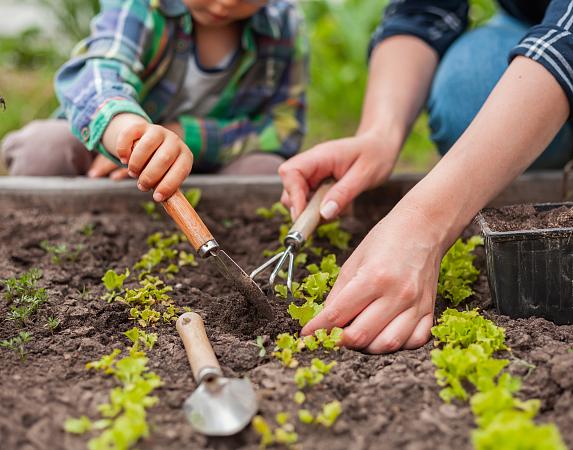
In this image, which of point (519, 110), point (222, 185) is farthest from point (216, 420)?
point (222, 185)

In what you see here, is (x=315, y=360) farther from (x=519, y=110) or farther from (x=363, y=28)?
(x=363, y=28)

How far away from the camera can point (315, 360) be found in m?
1.63

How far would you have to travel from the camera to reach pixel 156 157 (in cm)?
186

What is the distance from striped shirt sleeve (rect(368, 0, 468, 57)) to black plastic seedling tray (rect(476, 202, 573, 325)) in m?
1.28

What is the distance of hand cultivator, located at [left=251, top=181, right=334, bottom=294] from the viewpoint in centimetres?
196

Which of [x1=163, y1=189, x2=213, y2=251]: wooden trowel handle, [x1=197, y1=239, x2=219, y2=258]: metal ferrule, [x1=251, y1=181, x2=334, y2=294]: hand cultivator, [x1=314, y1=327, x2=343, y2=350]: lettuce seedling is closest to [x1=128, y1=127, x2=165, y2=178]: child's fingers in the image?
[x1=163, y1=189, x2=213, y2=251]: wooden trowel handle

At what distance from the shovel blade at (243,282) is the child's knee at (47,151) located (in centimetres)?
158

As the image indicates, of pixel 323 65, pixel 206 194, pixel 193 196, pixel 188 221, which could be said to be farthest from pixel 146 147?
pixel 323 65

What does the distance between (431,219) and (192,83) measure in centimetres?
167

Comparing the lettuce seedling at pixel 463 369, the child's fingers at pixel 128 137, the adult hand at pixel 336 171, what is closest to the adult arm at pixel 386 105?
the adult hand at pixel 336 171

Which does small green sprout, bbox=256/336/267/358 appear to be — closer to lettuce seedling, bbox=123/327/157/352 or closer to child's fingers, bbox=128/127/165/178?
lettuce seedling, bbox=123/327/157/352

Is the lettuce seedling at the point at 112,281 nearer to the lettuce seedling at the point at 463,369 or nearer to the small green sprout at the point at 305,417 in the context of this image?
the small green sprout at the point at 305,417

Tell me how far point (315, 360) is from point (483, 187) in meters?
0.72

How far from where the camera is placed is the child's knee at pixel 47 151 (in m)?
3.17
